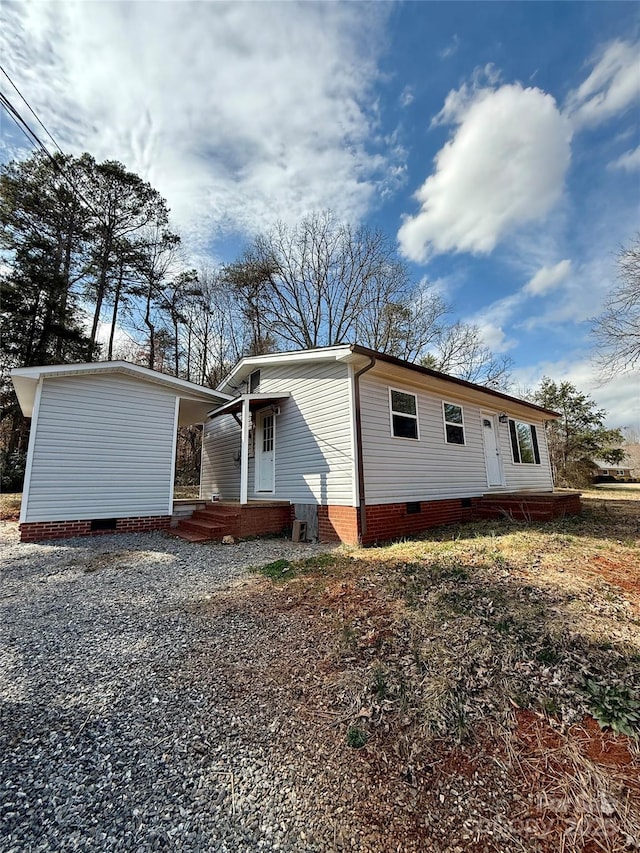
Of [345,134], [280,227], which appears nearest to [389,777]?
[345,134]

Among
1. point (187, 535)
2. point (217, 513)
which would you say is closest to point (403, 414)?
point (217, 513)

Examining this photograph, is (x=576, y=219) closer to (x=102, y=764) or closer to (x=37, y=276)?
(x=102, y=764)

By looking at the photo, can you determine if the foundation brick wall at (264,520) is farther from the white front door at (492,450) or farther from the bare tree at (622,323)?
the bare tree at (622,323)

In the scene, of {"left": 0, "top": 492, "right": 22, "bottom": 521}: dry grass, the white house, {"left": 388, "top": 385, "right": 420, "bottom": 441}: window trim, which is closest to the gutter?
the white house

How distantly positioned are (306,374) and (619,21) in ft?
28.2

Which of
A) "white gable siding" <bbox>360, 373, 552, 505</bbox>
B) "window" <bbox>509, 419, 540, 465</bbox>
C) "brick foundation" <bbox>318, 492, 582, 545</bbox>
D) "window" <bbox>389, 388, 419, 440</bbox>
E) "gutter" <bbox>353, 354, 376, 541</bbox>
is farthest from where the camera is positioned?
"window" <bbox>509, 419, 540, 465</bbox>

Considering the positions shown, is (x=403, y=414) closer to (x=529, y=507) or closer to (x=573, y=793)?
(x=529, y=507)

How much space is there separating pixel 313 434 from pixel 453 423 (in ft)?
12.8

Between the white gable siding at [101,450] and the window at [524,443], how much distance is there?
33.4 feet

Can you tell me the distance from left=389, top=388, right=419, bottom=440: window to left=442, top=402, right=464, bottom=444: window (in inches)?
50.7

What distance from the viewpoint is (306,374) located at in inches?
328

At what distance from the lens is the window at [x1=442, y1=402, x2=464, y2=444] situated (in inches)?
364

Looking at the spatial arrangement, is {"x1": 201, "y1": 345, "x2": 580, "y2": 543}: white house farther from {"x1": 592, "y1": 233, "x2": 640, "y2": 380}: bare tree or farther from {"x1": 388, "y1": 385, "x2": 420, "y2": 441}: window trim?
{"x1": 592, "y1": 233, "x2": 640, "y2": 380}: bare tree

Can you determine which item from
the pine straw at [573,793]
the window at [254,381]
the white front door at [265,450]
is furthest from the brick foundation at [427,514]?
the pine straw at [573,793]
